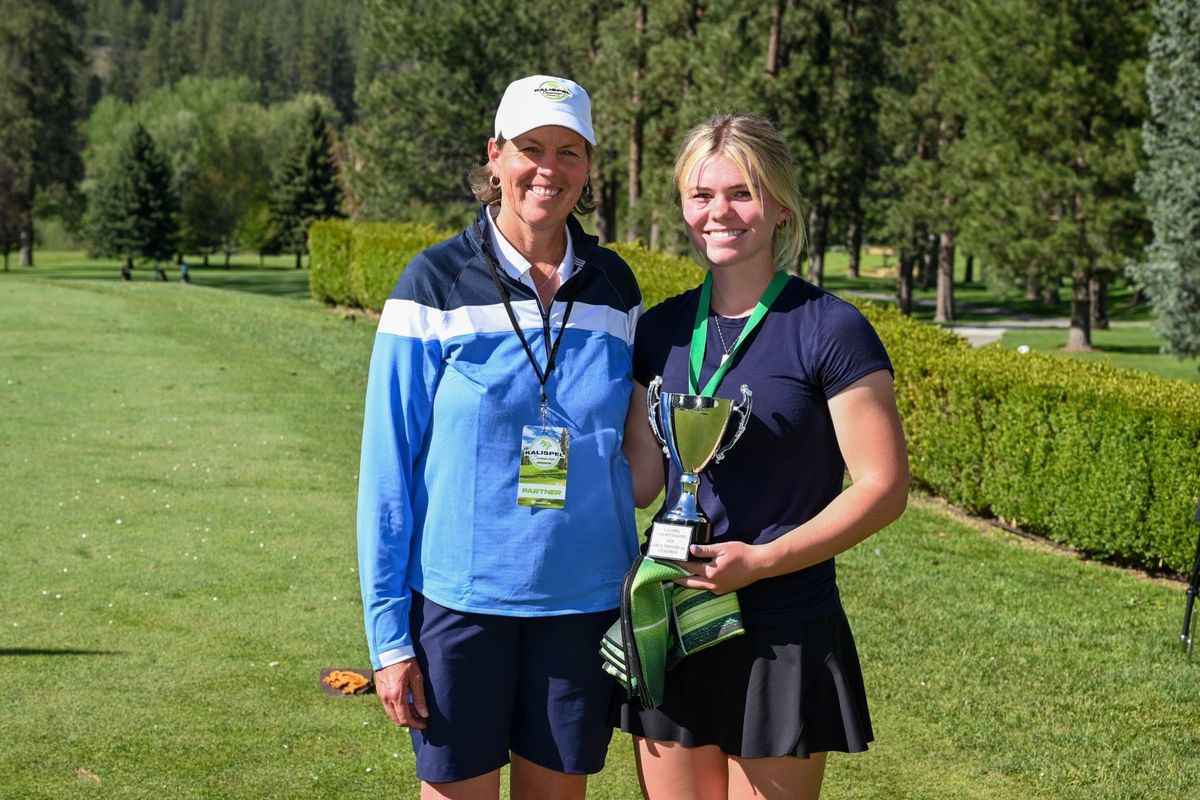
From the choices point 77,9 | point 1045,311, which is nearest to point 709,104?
point 1045,311

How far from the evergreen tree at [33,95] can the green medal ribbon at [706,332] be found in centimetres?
8079

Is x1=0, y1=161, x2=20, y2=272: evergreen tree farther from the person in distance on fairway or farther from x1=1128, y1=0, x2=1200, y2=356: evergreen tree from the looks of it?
the person in distance on fairway

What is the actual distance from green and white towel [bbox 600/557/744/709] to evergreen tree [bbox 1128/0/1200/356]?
26.7 m

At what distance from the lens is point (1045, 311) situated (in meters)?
51.1

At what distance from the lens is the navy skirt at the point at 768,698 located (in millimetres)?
2947

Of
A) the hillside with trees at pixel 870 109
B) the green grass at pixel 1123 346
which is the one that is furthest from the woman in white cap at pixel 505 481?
the green grass at pixel 1123 346

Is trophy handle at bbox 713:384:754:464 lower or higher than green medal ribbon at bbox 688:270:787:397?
lower

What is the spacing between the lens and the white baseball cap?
10.2 ft

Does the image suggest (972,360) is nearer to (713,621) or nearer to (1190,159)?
(713,621)

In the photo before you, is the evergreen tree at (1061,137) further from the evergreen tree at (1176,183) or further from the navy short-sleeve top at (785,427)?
the navy short-sleeve top at (785,427)

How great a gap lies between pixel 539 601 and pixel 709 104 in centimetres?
3524

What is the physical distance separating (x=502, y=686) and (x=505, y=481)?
1.65 ft

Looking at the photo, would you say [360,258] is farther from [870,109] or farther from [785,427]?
[785,427]

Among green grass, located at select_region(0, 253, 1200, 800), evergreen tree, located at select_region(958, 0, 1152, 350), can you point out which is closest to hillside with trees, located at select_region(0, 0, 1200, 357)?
evergreen tree, located at select_region(958, 0, 1152, 350)
